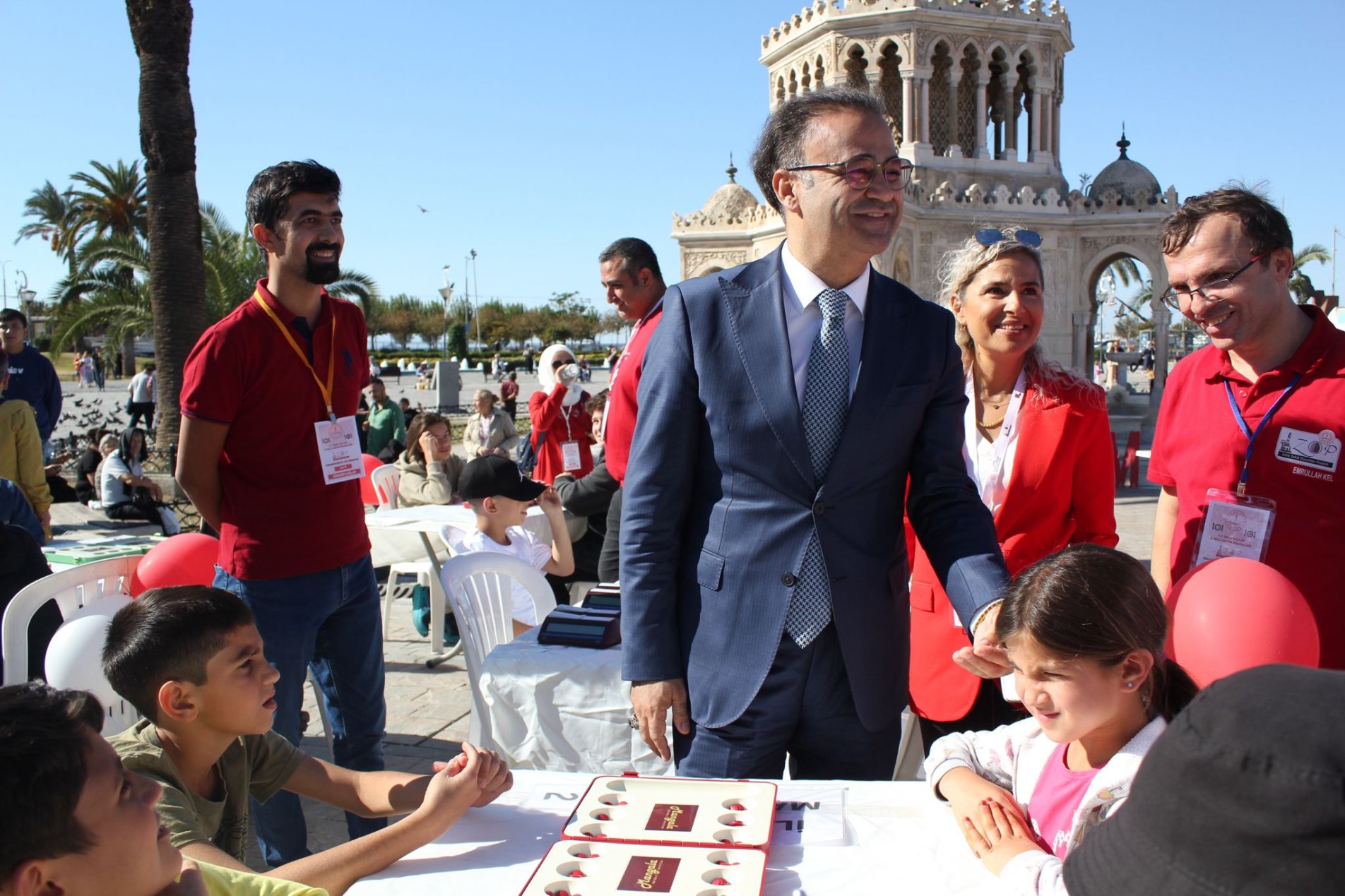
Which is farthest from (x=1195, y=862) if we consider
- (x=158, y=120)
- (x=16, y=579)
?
(x=158, y=120)

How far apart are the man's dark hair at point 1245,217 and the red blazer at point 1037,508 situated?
1.81 feet

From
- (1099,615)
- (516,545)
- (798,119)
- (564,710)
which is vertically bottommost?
(564,710)

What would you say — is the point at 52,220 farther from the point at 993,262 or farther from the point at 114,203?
the point at 993,262

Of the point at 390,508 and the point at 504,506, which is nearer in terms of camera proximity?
the point at 504,506

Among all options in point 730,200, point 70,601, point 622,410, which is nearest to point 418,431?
point 622,410

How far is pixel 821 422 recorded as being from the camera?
2299 mm

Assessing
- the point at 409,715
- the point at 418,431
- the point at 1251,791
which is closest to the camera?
the point at 1251,791

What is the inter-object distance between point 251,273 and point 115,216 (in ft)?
66.8

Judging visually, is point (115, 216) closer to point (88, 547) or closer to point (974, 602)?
point (88, 547)

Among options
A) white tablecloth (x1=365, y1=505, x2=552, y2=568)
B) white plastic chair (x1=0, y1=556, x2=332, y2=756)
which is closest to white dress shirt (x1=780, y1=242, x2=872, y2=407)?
white plastic chair (x1=0, y1=556, x2=332, y2=756)

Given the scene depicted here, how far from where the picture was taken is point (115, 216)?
36625mm

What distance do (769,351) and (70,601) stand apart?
8.97 ft

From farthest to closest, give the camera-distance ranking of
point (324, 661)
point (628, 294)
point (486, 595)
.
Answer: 1. point (628, 294)
2. point (486, 595)
3. point (324, 661)

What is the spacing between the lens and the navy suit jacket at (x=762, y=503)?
7.39ft
